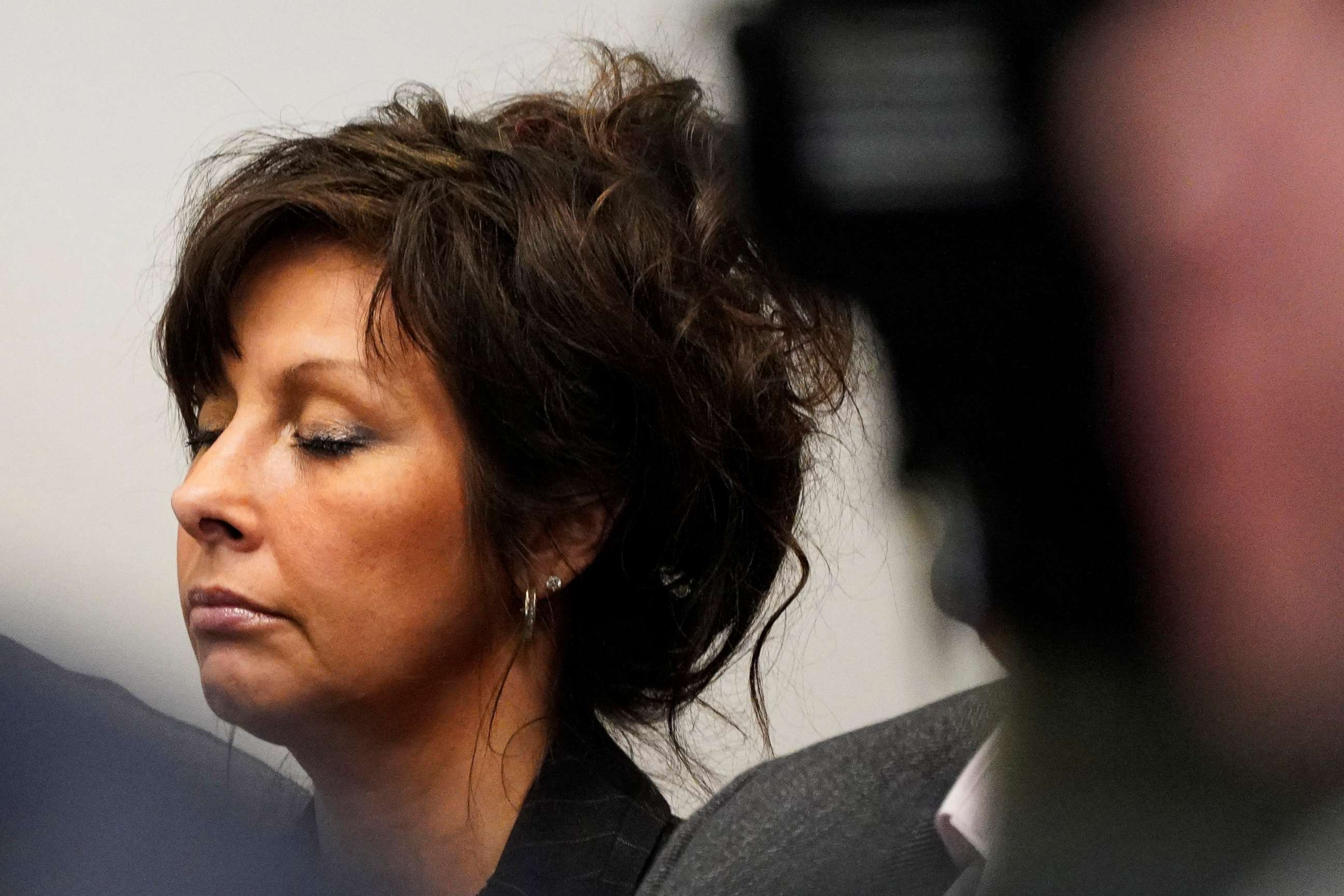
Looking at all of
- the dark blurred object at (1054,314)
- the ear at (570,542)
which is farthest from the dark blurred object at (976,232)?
the ear at (570,542)

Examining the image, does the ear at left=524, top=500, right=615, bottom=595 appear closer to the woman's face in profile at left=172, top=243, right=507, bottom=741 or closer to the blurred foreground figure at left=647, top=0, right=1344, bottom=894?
the woman's face in profile at left=172, top=243, right=507, bottom=741

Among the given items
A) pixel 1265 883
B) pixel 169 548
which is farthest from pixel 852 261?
pixel 169 548

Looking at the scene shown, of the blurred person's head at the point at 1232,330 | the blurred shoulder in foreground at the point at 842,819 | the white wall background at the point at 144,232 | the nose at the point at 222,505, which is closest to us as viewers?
the blurred person's head at the point at 1232,330

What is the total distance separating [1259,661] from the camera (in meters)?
0.25

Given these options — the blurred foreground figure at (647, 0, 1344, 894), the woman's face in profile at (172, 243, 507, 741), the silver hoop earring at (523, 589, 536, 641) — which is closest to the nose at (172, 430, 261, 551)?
the woman's face in profile at (172, 243, 507, 741)

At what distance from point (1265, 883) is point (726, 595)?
14.5 inches

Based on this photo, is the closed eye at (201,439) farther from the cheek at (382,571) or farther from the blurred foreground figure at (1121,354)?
the blurred foreground figure at (1121,354)

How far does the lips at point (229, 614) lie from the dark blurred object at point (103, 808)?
0.29 feet

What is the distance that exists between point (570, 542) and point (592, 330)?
0.31 ft

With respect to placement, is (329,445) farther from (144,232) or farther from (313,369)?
(144,232)

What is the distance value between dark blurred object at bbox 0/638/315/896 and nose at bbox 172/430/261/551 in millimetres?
98

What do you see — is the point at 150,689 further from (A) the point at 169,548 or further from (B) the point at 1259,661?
(B) the point at 1259,661

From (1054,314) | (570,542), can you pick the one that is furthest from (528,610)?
(1054,314)

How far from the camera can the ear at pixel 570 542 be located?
1.89 feet
